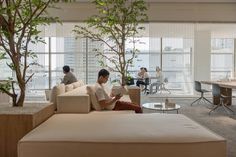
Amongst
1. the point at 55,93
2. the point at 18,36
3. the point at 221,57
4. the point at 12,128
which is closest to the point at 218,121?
the point at 55,93

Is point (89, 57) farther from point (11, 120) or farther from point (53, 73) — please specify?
point (11, 120)

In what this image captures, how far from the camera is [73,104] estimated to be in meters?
4.61

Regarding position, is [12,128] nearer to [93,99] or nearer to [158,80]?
[93,99]

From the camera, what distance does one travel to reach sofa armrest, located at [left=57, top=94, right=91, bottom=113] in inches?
181

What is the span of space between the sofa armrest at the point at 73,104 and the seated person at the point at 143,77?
729 cm

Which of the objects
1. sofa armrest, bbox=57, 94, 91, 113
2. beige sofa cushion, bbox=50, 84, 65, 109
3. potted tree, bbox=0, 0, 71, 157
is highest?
potted tree, bbox=0, 0, 71, 157

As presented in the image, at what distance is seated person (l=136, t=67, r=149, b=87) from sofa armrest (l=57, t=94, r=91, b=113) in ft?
23.9

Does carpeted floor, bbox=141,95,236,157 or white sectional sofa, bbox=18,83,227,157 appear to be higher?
white sectional sofa, bbox=18,83,227,157

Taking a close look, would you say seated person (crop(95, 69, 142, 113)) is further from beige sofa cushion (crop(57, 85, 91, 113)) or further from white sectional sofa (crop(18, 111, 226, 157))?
white sectional sofa (crop(18, 111, 226, 157))

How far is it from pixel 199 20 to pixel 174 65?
272 cm

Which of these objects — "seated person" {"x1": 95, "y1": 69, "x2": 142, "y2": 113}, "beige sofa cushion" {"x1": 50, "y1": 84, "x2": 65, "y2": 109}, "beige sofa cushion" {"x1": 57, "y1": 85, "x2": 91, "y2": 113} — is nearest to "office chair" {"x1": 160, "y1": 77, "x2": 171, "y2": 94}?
"seated person" {"x1": 95, "y1": 69, "x2": 142, "y2": 113}

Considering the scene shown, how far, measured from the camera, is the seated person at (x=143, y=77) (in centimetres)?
1179

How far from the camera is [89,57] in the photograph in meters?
11.0

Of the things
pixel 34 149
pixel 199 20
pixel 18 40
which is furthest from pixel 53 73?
pixel 34 149
